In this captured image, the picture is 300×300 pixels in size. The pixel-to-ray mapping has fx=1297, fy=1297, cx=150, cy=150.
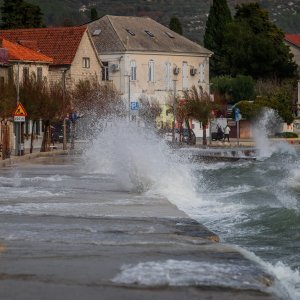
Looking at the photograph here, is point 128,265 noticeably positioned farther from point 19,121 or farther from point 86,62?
point 86,62

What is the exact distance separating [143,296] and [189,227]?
779cm

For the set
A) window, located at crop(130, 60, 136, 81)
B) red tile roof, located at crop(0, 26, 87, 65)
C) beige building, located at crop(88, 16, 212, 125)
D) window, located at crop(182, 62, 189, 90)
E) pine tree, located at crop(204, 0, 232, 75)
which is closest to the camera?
red tile roof, located at crop(0, 26, 87, 65)

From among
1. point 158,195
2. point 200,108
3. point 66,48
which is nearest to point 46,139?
point 200,108

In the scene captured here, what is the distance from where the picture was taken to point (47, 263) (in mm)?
17125

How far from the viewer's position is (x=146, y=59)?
102062 millimetres

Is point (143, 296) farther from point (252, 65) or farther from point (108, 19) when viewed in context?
point (252, 65)

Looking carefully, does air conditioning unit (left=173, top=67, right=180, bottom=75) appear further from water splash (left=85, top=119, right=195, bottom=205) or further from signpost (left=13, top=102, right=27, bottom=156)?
water splash (left=85, top=119, right=195, bottom=205)

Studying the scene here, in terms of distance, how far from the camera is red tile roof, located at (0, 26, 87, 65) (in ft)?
302

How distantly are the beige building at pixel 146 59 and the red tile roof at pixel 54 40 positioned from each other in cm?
540

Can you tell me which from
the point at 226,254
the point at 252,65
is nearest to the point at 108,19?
the point at 252,65

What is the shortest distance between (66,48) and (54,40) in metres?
1.81

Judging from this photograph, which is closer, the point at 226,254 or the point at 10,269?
the point at 10,269

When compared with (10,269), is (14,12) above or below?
above

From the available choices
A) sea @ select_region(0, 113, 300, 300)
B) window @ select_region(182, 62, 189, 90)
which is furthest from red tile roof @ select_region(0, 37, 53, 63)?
sea @ select_region(0, 113, 300, 300)
